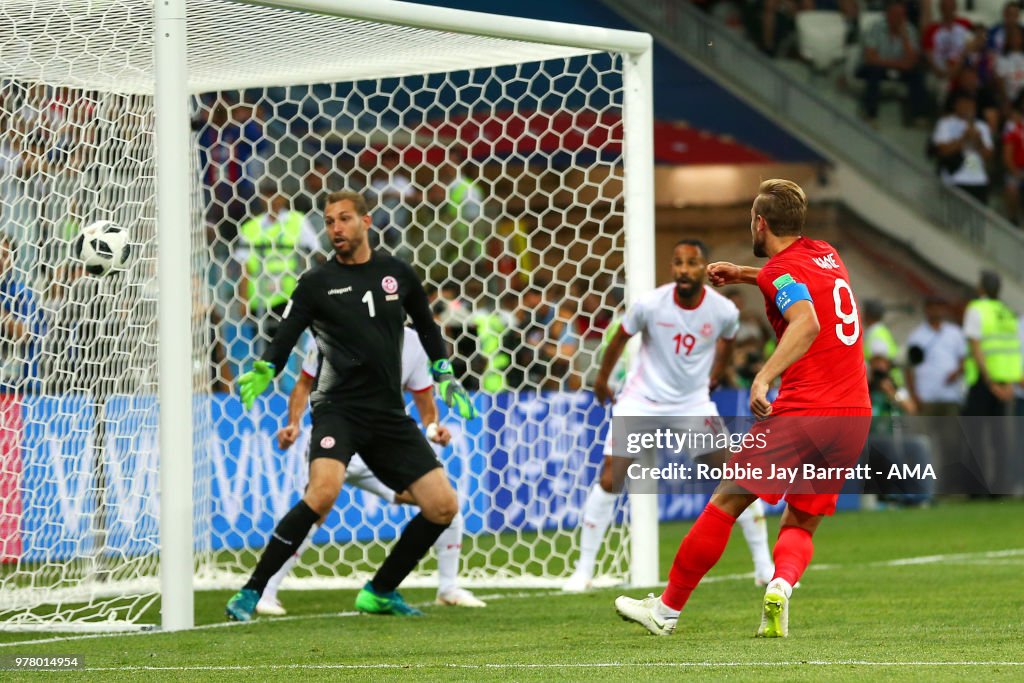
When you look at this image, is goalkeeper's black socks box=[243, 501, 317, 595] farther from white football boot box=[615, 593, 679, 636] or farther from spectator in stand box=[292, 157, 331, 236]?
spectator in stand box=[292, 157, 331, 236]

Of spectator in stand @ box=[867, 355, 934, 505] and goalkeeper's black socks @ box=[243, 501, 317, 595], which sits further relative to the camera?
spectator in stand @ box=[867, 355, 934, 505]

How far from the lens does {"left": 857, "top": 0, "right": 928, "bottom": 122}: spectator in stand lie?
73.8 ft

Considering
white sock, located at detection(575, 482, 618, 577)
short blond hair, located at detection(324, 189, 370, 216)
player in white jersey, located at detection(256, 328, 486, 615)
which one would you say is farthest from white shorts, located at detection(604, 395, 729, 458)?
short blond hair, located at detection(324, 189, 370, 216)

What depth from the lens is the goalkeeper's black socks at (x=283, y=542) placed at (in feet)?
26.8

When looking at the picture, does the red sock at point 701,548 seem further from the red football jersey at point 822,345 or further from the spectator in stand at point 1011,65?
the spectator in stand at point 1011,65

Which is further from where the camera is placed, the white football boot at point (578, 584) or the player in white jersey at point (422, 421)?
the white football boot at point (578, 584)

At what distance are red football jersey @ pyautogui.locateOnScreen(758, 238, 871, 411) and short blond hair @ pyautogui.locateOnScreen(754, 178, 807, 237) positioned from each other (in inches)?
4.6

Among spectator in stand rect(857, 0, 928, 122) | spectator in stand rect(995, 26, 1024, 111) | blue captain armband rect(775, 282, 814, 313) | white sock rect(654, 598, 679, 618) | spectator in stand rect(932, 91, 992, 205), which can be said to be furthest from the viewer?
spectator in stand rect(857, 0, 928, 122)

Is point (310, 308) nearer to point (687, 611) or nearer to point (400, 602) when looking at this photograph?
point (400, 602)

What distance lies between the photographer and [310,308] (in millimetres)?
8242

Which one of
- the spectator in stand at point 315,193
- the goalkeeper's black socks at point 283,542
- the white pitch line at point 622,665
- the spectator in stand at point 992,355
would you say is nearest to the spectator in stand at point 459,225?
the spectator in stand at point 315,193

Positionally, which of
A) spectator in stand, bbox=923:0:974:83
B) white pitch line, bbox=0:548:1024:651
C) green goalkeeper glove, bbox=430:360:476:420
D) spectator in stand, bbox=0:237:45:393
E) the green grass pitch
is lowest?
white pitch line, bbox=0:548:1024:651

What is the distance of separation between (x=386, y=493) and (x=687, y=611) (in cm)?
229

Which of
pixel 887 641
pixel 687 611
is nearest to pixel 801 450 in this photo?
pixel 887 641
